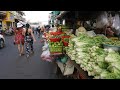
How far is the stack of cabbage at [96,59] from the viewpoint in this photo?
3418mm

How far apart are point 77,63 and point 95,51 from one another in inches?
24.6

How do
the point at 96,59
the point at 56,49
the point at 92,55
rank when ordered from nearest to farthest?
the point at 96,59 → the point at 92,55 → the point at 56,49

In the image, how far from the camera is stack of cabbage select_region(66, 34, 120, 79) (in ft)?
11.2

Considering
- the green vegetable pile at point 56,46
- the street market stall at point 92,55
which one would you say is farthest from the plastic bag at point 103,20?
the green vegetable pile at point 56,46

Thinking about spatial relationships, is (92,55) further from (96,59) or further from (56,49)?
(56,49)

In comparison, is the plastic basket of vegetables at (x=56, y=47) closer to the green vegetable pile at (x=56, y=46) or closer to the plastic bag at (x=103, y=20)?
Answer: the green vegetable pile at (x=56, y=46)

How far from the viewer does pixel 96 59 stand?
4020 mm

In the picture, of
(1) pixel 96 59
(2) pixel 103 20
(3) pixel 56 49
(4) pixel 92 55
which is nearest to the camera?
(1) pixel 96 59

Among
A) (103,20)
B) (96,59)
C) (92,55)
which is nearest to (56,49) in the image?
(103,20)

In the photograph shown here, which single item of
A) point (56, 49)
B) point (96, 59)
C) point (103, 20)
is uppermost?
point (103, 20)
